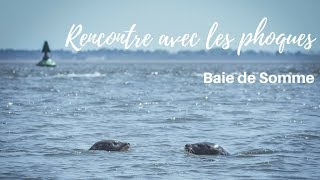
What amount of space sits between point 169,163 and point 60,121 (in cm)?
1224

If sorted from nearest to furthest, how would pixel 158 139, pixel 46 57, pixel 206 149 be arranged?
pixel 206 149, pixel 158 139, pixel 46 57

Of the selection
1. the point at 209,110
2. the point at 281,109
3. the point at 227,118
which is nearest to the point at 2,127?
the point at 227,118

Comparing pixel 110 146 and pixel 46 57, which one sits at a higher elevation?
pixel 46 57

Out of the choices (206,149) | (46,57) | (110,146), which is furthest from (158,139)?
(46,57)

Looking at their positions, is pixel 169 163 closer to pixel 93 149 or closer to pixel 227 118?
pixel 93 149

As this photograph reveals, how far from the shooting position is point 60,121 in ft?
98.9

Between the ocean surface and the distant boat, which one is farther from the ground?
the distant boat

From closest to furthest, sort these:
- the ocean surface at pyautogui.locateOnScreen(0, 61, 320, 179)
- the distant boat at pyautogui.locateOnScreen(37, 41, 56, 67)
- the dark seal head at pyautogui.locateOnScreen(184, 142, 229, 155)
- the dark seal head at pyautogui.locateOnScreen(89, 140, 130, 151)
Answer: the ocean surface at pyautogui.locateOnScreen(0, 61, 320, 179) → the dark seal head at pyautogui.locateOnScreen(184, 142, 229, 155) → the dark seal head at pyautogui.locateOnScreen(89, 140, 130, 151) → the distant boat at pyautogui.locateOnScreen(37, 41, 56, 67)

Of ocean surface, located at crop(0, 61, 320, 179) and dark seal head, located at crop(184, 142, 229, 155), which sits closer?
ocean surface, located at crop(0, 61, 320, 179)

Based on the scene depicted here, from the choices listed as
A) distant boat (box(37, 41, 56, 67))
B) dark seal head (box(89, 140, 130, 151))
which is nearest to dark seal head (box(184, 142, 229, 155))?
dark seal head (box(89, 140, 130, 151))

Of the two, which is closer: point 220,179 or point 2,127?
point 220,179

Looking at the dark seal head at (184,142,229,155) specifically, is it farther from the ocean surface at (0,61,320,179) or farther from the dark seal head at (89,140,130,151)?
the dark seal head at (89,140,130,151)

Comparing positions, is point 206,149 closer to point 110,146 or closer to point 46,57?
point 110,146

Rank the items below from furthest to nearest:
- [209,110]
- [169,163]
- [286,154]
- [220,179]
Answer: [209,110] < [286,154] < [169,163] < [220,179]
